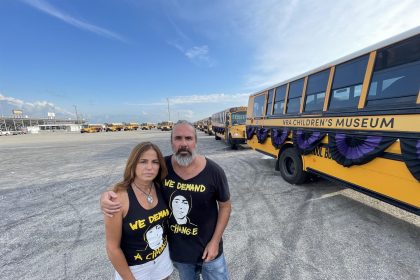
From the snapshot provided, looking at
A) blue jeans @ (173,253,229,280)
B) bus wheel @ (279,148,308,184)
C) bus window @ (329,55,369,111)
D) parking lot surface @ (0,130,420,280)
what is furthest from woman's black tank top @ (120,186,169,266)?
bus wheel @ (279,148,308,184)

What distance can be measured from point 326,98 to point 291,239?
2902 millimetres

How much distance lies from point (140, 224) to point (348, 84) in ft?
13.6

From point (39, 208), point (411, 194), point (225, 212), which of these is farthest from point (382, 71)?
point (39, 208)

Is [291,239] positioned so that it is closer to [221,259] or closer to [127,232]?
[221,259]

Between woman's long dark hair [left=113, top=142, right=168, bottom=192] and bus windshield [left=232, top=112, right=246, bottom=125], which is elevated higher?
bus windshield [left=232, top=112, right=246, bottom=125]

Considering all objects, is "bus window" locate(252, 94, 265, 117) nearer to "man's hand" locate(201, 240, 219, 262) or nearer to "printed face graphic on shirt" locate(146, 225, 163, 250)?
"man's hand" locate(201, 240, 219, 262)

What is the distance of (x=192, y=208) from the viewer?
168 cm

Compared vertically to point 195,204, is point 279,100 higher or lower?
higher

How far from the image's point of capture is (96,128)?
53438 mm

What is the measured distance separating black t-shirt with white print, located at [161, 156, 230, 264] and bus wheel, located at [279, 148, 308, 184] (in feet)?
13.3

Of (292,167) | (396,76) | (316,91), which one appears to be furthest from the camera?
(292,167)

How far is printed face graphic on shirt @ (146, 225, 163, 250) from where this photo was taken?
60.4 inches

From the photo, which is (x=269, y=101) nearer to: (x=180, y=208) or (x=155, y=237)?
(x=180, y=208)

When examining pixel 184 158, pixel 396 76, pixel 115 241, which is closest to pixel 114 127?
pixel 184 158
